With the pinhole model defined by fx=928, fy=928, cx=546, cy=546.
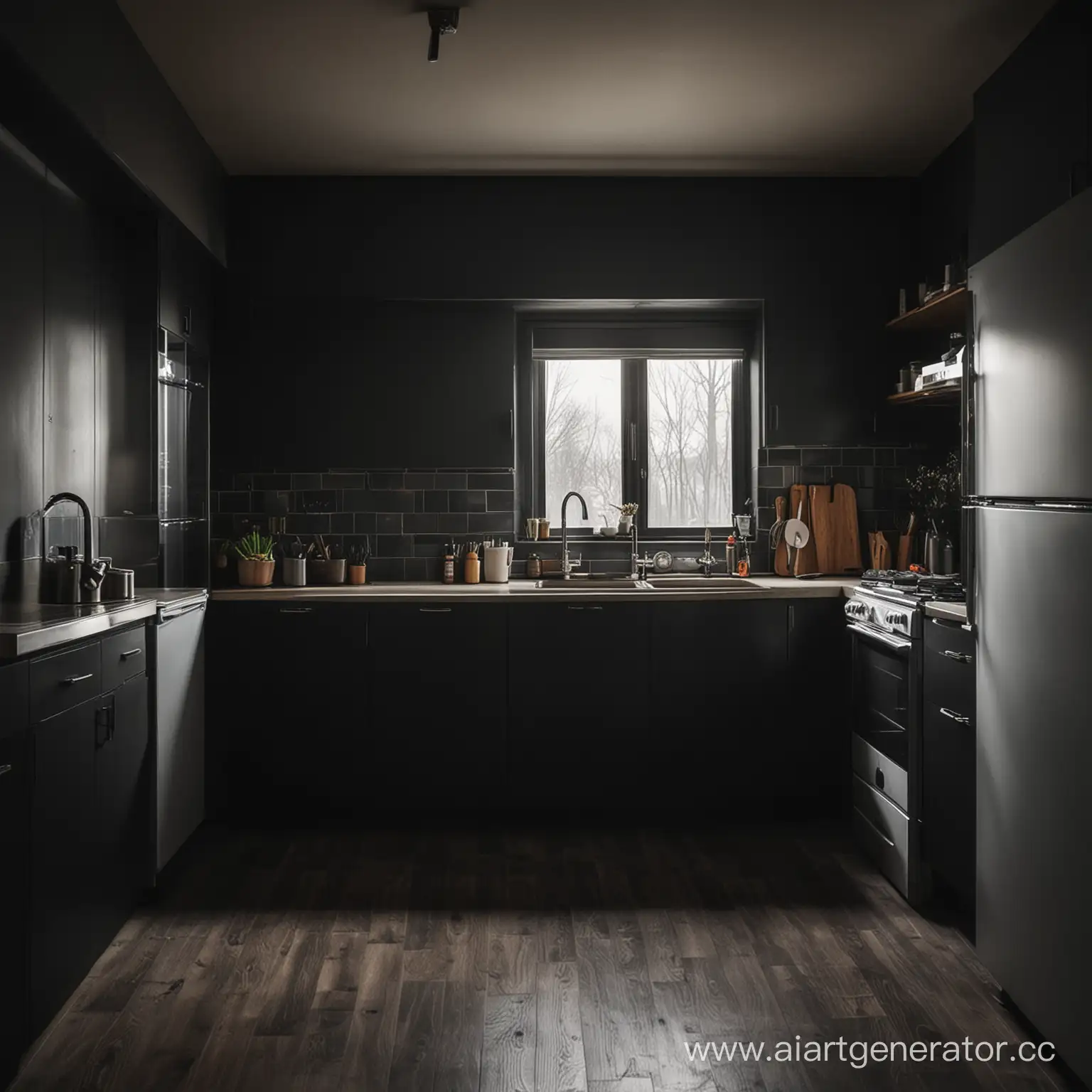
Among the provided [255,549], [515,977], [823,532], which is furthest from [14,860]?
[823,532]

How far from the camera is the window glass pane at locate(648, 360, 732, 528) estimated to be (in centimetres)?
461

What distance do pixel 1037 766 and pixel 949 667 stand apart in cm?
66

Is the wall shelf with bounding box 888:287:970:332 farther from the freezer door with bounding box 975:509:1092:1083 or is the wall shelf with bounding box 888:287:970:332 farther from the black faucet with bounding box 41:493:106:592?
the black faucet with bounding box 41:493:106:592

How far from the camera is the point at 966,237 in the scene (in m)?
3.79

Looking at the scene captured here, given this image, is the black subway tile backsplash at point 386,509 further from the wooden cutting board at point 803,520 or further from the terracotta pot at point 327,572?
the wooden cutting board at point 803,520

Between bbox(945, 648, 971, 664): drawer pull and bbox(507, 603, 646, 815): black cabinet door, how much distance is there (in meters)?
1.28

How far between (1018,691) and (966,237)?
2243 mm

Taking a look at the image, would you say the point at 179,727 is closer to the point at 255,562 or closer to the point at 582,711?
the point at 255,562

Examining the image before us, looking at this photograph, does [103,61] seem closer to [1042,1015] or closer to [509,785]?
[509,785]

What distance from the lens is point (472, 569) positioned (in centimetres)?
430

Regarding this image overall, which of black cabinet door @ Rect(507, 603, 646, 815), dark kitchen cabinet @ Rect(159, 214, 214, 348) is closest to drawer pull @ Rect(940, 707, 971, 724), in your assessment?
black cabinet door @ Rect(507, 603, 646, 815)

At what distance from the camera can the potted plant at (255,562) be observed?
161 inches

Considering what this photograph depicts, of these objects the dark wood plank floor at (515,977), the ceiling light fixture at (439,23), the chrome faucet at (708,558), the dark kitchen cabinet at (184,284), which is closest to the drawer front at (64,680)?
the dark wood plank floor at (515,977)

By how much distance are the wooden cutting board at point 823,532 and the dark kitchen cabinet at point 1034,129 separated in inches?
60.4
